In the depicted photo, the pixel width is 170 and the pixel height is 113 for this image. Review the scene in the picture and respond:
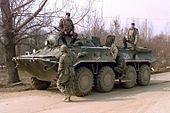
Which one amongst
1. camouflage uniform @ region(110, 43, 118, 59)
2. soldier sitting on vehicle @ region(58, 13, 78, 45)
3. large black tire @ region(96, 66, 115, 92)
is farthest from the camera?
camouflage uniform @ region(110, 43, 118, 59)

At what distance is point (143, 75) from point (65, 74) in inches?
226

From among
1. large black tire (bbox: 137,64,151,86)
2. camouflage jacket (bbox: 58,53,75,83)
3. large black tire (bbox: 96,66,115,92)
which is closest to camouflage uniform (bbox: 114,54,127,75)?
large black tire (bbox: 96,66,115,92)

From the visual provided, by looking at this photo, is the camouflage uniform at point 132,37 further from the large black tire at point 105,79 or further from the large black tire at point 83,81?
the large black tire at point 83,81

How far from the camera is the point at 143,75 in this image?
1722cm

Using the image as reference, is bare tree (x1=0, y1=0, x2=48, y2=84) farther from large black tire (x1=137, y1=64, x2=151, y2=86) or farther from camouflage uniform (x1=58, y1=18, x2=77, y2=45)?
large black tire (x1=137, y1=64, x2=151, y2=86)

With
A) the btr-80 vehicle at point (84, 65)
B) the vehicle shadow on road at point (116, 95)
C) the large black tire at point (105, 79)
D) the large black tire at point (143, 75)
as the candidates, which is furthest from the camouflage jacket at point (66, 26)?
the large black tire at point (143, 75)

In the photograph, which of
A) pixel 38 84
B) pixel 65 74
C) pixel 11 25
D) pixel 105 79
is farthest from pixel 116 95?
pixel 11 25

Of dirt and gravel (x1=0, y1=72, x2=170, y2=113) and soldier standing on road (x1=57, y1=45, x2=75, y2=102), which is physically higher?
soldier standing on road (x1=57, y1=45, x2=75, y2=102)

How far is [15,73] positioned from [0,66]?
19.4 ft

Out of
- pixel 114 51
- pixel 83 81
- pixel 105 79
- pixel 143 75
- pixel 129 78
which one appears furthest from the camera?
pixel 143 75

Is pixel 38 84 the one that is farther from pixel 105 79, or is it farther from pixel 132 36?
pixel 132 36

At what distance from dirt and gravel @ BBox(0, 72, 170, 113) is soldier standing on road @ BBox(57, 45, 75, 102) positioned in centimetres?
35

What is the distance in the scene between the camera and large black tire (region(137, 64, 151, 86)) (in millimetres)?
17078

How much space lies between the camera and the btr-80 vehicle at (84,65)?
13250 millimetres
